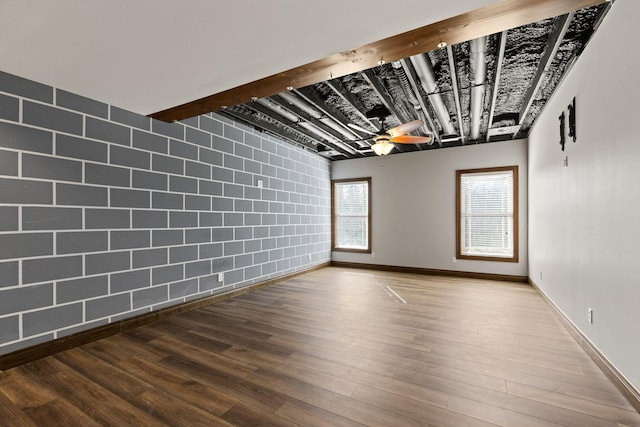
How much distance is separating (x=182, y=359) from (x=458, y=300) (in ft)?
11.6

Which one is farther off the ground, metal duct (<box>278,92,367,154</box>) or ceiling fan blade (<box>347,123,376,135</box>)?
metal duct (<box>278,92,367,154</box>)

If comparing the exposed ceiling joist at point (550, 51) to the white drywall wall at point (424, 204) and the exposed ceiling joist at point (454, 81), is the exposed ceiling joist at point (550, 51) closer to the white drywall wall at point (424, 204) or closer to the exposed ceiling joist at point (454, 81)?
the exposed ceiling joist at point (454, 81)

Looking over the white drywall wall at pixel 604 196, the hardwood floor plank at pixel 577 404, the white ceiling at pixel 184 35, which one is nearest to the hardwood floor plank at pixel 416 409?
the hardwood floor plank at pixel 577 404

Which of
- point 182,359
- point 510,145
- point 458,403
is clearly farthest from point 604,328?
point 510,145

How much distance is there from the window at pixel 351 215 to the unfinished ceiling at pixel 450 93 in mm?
1650

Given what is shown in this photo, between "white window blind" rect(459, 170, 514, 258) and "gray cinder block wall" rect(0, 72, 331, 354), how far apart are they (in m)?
4.09

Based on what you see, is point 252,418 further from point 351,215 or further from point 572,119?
point 351,215

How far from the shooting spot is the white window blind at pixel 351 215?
22.3 ft

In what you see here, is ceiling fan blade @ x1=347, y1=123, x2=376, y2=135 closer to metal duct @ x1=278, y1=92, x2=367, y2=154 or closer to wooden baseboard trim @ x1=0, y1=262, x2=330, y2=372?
metal duct @ x1=278, y1=92, x2=367, y2=154

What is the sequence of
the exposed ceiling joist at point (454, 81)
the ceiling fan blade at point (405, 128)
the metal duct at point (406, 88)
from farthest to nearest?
the ceiling fan blade at point (405, 128) < the metal duct at point (406, 88) < the exposed ceiling joist at point (454, 81)

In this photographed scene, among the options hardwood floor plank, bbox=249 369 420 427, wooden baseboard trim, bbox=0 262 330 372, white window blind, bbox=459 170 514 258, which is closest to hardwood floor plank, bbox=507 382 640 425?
hardwood floor plank, bbox=249 369 420 427

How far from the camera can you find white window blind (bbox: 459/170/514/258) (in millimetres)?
5379

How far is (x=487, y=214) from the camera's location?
5.54 meters

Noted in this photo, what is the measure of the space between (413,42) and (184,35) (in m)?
1.54
